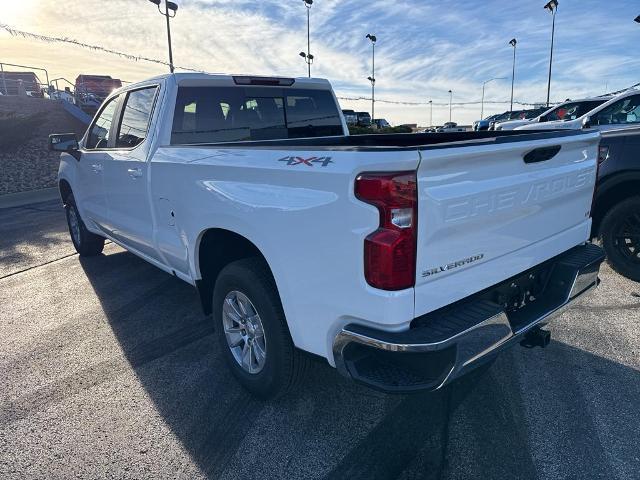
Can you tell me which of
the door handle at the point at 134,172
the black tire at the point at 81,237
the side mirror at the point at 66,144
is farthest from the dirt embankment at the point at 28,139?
the door handle at the point at 134,172

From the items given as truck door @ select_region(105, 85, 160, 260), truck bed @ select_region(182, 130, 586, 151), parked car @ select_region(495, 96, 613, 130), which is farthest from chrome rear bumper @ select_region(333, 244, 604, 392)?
parked car @ select_region(495, 96, 613, 130)

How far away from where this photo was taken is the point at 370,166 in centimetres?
191

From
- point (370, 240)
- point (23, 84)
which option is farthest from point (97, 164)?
point (23, 84)

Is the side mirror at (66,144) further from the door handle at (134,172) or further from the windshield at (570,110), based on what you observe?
the windshield at (570,110)

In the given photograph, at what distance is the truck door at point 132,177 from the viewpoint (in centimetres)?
383

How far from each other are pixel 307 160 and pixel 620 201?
3944 mm

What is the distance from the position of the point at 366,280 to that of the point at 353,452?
106cm

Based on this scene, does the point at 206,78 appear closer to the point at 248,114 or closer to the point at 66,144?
the point at 248,114

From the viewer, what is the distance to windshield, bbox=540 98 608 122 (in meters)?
11.3

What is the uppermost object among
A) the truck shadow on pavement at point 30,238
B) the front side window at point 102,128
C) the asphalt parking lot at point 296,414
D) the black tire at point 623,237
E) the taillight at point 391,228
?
the front side window at point 102,128

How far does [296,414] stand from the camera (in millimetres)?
2840

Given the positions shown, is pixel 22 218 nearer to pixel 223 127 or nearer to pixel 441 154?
pixel 223 127

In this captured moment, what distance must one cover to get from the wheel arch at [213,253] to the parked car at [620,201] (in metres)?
3.51

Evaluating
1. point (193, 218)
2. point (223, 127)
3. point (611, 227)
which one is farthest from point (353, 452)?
point (611, 227)
